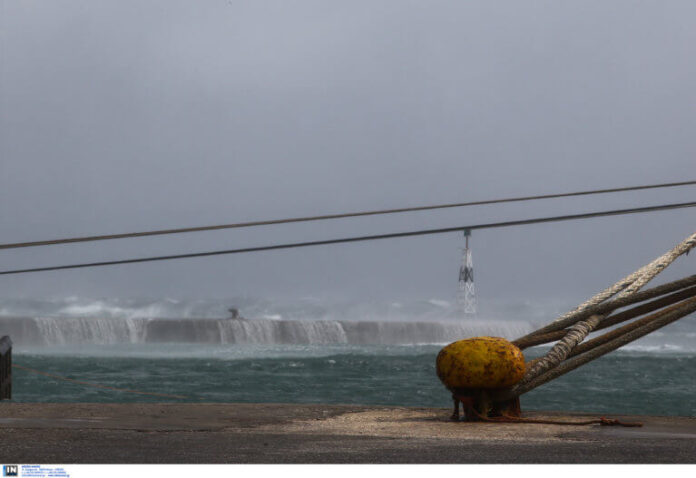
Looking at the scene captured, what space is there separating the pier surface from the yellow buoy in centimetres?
45

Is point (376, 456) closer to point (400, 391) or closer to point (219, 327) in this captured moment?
point (400, 391)

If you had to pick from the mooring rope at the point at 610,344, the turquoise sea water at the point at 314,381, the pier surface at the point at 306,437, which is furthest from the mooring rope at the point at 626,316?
the turquoise sea water at the point at 314,381

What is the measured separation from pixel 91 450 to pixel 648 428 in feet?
17.6

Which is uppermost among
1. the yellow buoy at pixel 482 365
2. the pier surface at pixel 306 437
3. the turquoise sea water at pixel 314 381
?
the turquoise sea water at pixel 314 381

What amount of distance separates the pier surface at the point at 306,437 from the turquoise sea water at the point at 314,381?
2006 cm

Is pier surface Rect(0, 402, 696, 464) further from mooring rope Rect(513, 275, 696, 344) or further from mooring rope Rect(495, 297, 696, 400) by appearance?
mooring rope Rect(513, 275, 696, 344)

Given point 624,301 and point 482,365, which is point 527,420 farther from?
point 624,301

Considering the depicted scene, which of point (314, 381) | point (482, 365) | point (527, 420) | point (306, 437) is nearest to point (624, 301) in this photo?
point (527, 420)

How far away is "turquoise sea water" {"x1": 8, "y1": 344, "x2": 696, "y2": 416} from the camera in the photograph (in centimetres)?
3703

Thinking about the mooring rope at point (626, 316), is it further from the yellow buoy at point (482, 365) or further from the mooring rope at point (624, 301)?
the yellow buoy at point (482, 365)

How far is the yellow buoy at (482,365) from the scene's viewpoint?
9.23 m

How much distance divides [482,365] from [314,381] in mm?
40896

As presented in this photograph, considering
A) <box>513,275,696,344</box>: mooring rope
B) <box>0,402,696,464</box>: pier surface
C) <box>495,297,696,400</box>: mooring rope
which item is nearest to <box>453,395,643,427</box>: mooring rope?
<box>0,402,696,464</box>: pier surface

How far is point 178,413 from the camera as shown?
10.2 meters
